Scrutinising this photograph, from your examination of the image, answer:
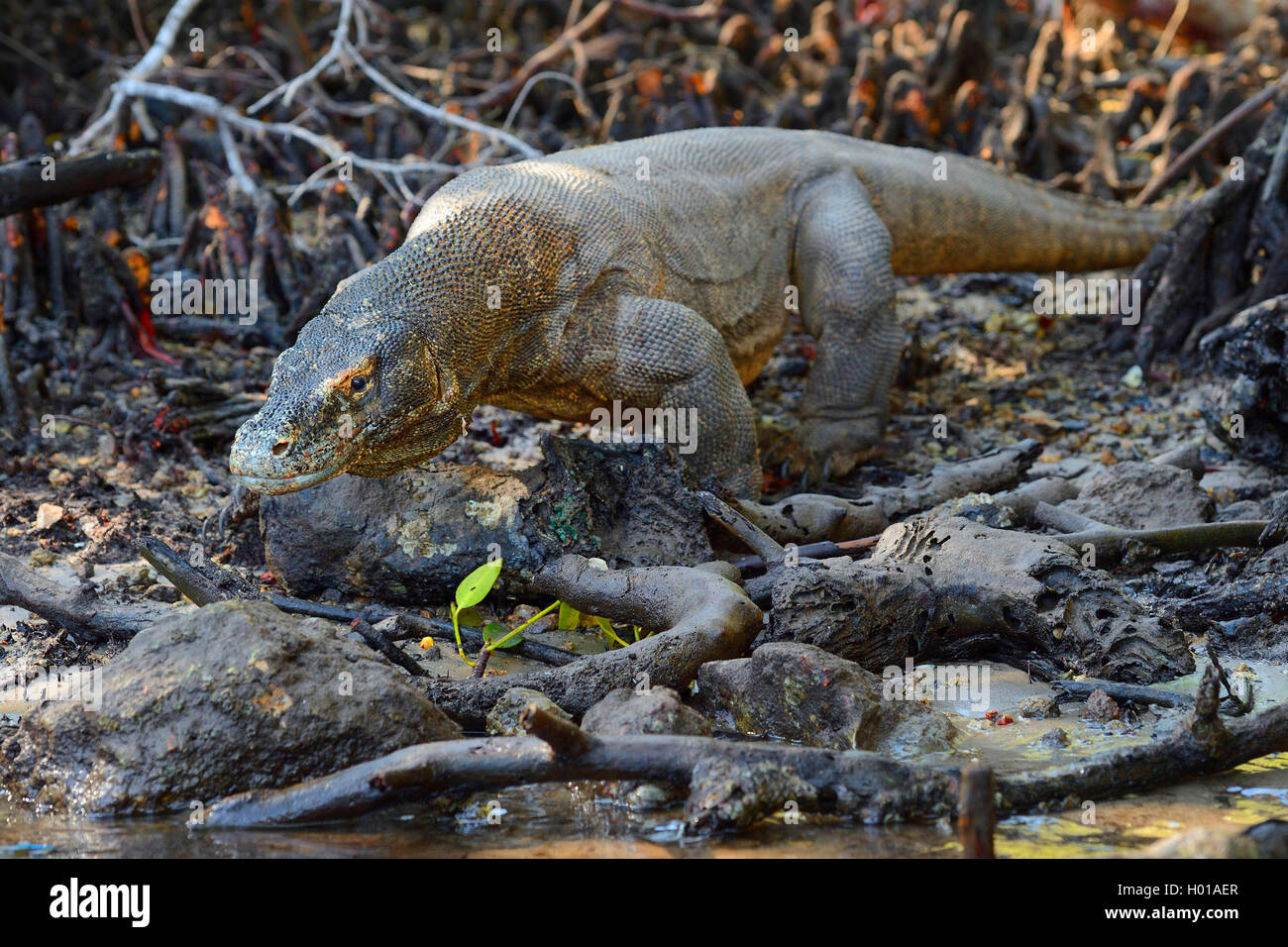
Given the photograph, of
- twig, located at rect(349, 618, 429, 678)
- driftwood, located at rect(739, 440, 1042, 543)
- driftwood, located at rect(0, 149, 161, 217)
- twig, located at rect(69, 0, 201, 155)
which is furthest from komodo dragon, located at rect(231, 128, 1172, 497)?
twig, located at rect(69, 0, 201, 155)

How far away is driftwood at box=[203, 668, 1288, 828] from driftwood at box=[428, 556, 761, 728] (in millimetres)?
674

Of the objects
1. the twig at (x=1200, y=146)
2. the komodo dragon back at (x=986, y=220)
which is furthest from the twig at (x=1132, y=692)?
the twig at (x=1200, y=146)

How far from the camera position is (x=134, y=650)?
402cm

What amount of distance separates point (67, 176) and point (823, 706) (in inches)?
230

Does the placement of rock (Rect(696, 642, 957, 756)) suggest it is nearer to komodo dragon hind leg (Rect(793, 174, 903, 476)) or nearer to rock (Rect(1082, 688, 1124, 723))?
rock (Rect(1082, 688, 1124, 723))

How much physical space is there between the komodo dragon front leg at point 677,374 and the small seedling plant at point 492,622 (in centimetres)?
110

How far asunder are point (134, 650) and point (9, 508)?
104 inches

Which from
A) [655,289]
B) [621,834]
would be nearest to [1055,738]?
[621,834]

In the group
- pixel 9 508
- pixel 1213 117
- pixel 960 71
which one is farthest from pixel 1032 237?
pixel 9 508

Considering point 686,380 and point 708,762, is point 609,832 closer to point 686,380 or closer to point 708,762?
point 708,762

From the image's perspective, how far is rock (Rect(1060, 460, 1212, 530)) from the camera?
582 centimetres

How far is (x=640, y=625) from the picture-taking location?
4.94 m
